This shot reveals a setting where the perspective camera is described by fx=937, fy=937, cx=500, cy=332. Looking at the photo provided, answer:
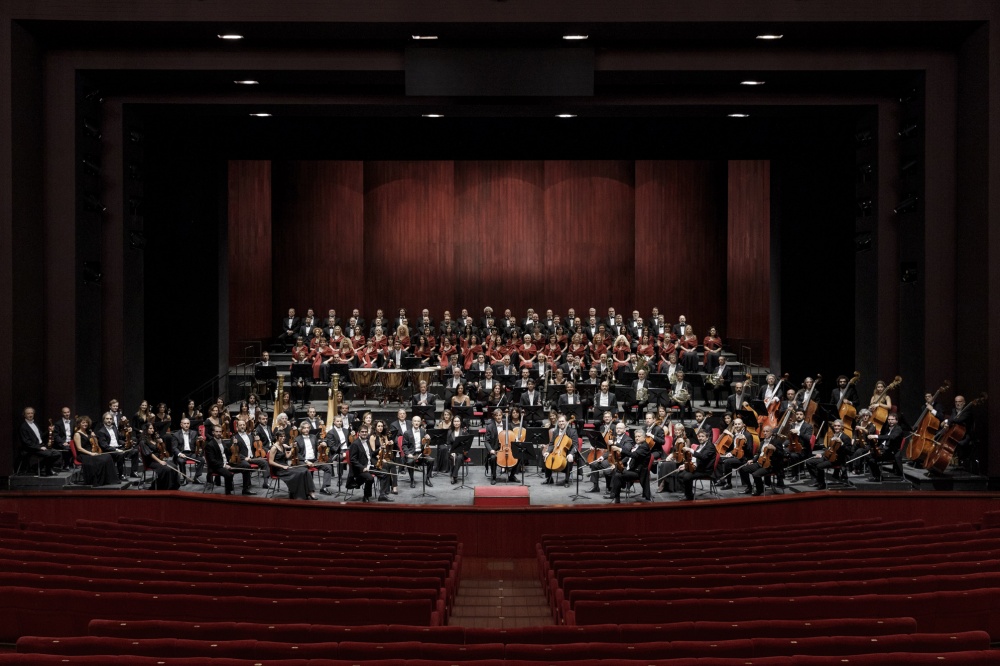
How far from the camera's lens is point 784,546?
279 inches

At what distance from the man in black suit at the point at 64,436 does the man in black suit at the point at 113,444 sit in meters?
0.36

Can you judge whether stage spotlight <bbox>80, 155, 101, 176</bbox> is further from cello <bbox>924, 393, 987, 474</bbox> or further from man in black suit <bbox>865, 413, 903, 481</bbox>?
cello <bbox>924, 393, 987, 474</bbox>

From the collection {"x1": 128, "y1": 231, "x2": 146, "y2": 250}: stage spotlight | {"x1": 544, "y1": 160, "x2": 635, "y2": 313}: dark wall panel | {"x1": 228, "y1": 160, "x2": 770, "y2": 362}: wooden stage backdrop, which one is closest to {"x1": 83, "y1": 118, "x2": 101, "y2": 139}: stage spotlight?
{"x1": 128, "y1": 231, "x2": 146, "y2": 250}: stage spotlight

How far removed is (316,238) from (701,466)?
1463 centimetres

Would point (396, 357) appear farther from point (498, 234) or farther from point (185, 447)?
point (498, 234)

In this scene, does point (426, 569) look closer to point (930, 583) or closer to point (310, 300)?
point (930, 583)

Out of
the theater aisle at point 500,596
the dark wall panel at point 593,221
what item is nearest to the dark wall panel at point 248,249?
the dark wall panel at point 593,221

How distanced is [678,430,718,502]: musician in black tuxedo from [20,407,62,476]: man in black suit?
8.10 meters

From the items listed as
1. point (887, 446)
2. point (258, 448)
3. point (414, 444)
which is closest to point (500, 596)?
point (414, 444)

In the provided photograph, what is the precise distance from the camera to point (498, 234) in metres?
24.6

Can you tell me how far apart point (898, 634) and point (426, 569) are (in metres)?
3.15

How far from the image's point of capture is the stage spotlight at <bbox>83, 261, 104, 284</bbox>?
1316 cm

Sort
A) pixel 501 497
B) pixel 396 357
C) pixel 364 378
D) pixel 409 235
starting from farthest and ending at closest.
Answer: pixel 409 235
pixel 396 357
pixel 364 378
pixel 501 497

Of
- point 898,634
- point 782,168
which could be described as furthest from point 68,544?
point 782,168
